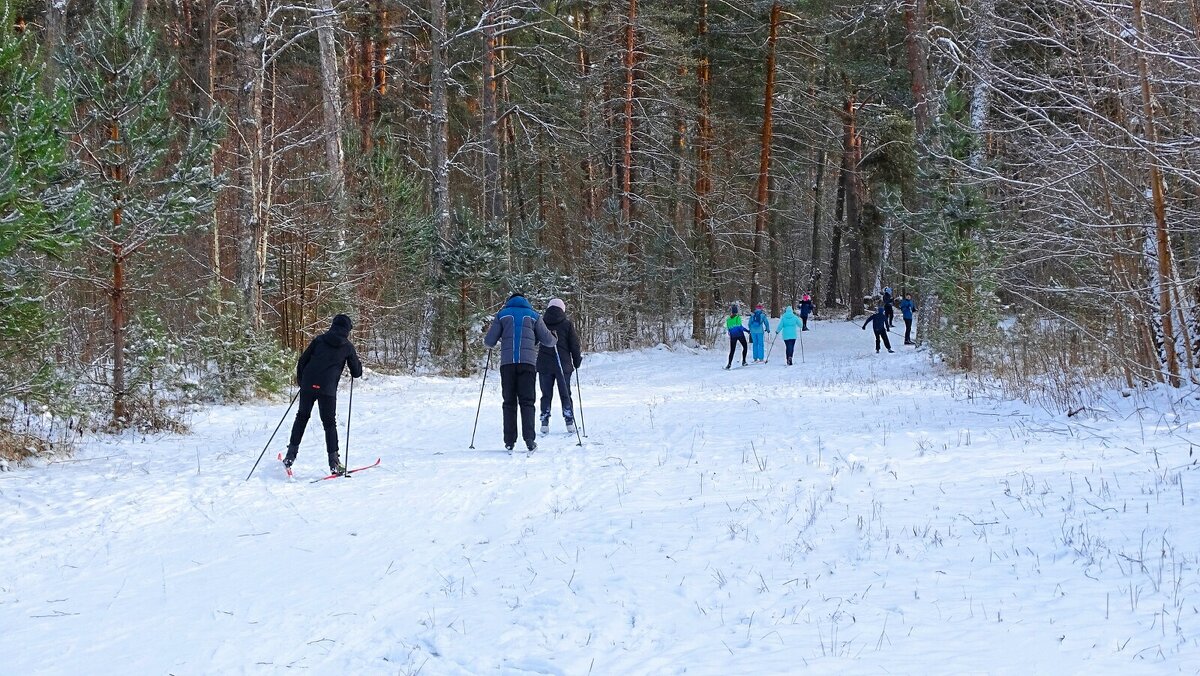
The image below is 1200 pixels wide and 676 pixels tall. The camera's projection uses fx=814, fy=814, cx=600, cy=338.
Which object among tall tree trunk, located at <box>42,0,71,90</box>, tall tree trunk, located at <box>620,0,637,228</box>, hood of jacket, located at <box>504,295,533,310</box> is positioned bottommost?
hood of jacket, located at <box>504,295,533,310</box>

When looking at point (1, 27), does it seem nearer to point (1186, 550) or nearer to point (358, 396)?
point (358, 396)

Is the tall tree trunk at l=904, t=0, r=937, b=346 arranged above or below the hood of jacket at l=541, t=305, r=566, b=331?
above

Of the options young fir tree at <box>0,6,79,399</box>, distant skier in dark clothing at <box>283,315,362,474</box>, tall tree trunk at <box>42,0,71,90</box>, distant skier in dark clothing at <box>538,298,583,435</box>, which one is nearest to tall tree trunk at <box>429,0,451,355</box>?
tall tree trunk at <box>42,0,71,90</box>

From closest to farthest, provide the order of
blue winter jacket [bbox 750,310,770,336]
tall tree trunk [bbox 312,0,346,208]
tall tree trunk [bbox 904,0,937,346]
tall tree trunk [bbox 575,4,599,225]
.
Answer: tall tree trunk [bbox 312,0,346,208]
tall tree trunk [bbox 904,0,937,346]
blue winter jacket [bbox 750,310,770,336]
tall tree trunk [bbox 575,4,599,225]

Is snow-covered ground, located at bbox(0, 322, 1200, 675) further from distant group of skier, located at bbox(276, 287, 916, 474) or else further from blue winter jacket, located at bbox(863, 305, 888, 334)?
blue winter jacket, located at bbox(863, 305, 888, 334)

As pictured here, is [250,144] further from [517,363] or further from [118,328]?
[517,363]

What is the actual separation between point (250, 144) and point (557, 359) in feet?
24.9

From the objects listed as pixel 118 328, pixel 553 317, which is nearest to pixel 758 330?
pixel 553 317

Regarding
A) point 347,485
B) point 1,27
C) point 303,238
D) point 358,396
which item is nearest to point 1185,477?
point 347,485

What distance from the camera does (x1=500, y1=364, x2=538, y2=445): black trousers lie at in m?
9.96

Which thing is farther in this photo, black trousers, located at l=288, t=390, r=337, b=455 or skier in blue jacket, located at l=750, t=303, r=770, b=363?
skier in blue jacket, located at l=750, t=303, r=770, b=363

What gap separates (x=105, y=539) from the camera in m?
6.70

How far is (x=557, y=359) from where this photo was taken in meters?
11.4

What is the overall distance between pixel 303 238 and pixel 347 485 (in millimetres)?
10134
